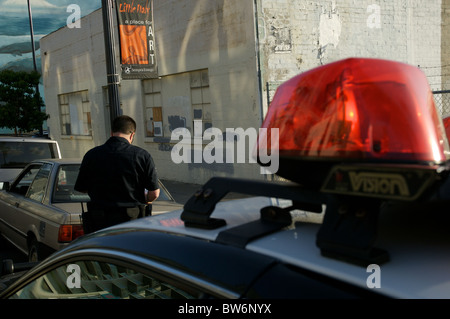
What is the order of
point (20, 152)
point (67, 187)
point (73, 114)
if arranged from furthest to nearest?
1. point (73, 114)
2. point (20, 152)
3. point (67, 187)

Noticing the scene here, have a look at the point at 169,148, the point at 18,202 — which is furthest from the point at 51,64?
the point at 18,202

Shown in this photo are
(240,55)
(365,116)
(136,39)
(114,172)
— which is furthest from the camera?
(240,55)

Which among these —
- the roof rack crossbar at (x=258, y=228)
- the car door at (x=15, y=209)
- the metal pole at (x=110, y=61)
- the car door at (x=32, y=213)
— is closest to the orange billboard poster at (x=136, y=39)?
the metal pole at (x=110, y=61)

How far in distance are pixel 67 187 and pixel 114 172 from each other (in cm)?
147

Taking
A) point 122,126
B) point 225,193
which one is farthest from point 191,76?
point 225,193

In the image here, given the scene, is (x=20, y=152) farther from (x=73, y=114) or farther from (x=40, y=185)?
(x=73, y=114)

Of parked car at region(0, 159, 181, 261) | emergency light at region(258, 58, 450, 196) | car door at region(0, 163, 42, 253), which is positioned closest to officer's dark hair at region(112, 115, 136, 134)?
parked car at region(0, 159, 181, 261)

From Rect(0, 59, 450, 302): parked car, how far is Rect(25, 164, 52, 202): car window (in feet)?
14.1

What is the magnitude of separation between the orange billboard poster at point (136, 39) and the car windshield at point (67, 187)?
304cm

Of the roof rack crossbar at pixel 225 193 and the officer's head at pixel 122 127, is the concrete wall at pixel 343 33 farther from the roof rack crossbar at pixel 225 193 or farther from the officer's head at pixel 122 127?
the roof rack crossbar at pixel 225 193

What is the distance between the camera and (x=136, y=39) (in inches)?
335

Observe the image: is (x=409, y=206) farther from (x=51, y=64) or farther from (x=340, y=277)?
(x=51, y=64)

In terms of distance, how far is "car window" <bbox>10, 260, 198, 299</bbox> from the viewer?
1614mm

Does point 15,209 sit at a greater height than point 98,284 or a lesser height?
lesser
